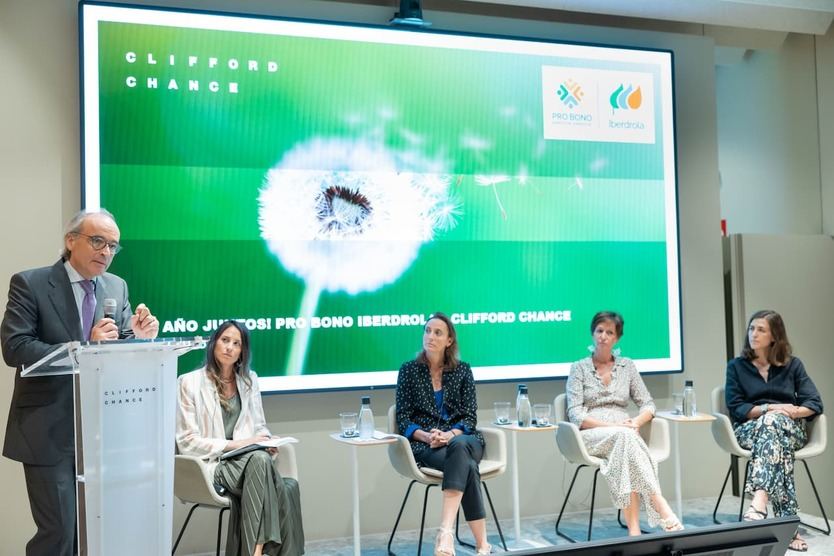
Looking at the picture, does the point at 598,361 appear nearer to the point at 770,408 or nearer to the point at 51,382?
the point at 770,408

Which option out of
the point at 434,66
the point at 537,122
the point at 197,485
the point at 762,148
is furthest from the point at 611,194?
the point at 197,485

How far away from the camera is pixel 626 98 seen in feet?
18.2

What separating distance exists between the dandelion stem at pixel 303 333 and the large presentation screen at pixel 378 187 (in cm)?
1

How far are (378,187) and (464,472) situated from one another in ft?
5.74

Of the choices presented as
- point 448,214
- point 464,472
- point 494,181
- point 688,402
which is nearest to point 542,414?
point 464,472

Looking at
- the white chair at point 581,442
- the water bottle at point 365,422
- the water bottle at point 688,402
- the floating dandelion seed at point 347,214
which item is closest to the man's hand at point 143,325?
the water bottle at point 365,422

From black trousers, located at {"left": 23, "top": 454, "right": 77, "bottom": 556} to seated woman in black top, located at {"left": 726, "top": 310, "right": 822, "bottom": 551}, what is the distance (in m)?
3.48

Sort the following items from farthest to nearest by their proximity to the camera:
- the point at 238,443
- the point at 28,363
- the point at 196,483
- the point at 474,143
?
the point at 474,143, the point at 238,443, the point at 196,483, the point at 28,363

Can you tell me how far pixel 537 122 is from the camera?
5.36m

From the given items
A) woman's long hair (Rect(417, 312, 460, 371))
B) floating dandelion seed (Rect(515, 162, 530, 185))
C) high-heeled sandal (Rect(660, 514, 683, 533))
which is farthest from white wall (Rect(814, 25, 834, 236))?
woman's long hair (Rect(417, 312, 460, 371))

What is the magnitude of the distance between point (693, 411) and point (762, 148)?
2951 mm

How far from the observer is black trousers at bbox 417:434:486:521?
4.24m

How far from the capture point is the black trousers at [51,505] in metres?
3.22

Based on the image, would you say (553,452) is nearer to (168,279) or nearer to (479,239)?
(479,239)
